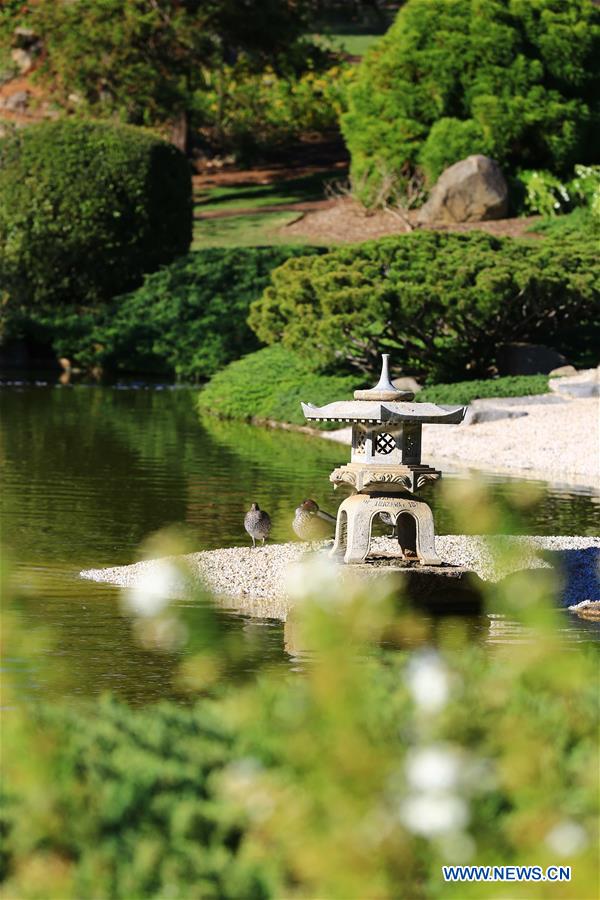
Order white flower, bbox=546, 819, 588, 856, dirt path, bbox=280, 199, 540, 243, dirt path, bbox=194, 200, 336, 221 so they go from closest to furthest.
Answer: white flower, bbox=546, 819, 588, 856, dirt path, bbox=280, 199, 540, 243, dirt path, bbox=194, 200, 336, 221

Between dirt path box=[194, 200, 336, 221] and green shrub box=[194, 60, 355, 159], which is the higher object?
green shrub box=[194, 60, 355, 159]

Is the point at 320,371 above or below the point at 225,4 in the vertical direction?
below

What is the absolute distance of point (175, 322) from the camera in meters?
36.6

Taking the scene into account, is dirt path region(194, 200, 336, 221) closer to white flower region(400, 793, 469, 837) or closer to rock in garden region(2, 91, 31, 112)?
rock in garden region(2, 91, 31, 112)

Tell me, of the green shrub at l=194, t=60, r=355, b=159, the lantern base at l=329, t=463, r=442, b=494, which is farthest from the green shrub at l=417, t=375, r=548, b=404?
the green shrub at l=194, t=60, r=355, b=159

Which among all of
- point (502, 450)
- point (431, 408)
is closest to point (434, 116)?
point (502, 450)

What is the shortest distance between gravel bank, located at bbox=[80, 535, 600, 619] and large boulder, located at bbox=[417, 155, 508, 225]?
102ft

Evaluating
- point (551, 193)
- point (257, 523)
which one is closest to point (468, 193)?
point (551, 193)

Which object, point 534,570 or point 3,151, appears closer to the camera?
point 534,570

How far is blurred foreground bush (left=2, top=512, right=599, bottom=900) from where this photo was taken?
319 cm

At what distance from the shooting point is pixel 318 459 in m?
23.1

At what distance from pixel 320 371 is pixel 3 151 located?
1337 cm

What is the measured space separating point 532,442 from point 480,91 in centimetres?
2457

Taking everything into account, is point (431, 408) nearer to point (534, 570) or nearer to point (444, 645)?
point (534, 570)
